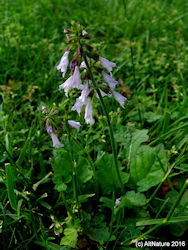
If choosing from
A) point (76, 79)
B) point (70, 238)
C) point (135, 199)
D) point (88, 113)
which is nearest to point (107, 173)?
point (135, 199)

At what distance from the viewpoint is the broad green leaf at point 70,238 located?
1.91 meters

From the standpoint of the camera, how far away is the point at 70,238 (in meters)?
1.93

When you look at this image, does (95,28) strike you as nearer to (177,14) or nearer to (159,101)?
(177,14)

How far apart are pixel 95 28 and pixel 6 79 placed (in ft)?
6.39

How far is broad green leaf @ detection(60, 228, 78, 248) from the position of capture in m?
1.91

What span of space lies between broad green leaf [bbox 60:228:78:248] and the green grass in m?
0.02

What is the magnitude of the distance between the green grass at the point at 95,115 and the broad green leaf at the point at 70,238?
0.05 ft

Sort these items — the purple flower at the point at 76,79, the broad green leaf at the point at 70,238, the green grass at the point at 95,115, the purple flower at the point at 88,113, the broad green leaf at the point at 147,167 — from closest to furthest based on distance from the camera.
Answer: the purple flower at the point at 76,79 → the purple flower at the point at 88,113 → the broad green leaf at the point at 70,238 → the green grass at the point at 95,115 → the broad green leaf at the point at 147,167

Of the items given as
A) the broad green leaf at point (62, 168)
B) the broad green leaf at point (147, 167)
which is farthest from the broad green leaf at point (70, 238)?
the broad green leaf at point (147, 167)

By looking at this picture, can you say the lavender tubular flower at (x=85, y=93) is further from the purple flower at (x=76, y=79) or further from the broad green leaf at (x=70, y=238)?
the broad green leaf at (x=70, y=238)

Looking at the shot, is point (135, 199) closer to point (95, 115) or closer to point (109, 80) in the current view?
point (109, 80)

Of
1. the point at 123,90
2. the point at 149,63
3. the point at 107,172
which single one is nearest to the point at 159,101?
the point at 123,90

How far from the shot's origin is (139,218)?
212 cm

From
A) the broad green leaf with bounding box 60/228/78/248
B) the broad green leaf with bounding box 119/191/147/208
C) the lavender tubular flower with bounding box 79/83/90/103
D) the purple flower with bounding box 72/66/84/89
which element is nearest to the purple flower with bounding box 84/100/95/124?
the lavender tubular flower with bounding box 79/83/90/103
